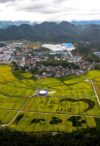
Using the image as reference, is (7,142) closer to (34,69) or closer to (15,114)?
(15,114)

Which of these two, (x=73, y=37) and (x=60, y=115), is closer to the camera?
(x=60, y=115)

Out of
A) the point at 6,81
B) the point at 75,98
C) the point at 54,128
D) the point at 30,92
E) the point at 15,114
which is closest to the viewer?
the point at 54,128

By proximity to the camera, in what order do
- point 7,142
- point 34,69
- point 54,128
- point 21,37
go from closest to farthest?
point 7,142 → point 54,128 → point 34,69 → point 21,37

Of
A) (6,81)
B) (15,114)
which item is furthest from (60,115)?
(6,81)

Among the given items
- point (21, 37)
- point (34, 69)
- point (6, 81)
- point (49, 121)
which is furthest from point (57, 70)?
point (21, 37)

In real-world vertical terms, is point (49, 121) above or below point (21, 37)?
above

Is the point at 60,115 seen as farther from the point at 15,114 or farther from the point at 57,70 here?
the point at 57,70

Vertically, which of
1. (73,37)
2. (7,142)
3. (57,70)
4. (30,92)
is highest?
(7,142)
